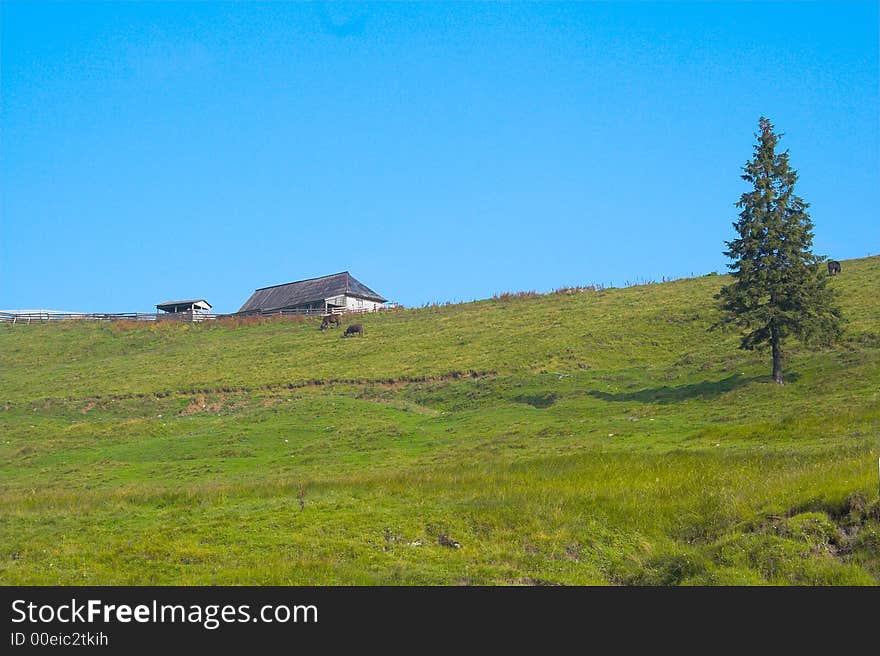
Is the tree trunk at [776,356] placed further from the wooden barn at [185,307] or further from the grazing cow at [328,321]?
the wooden barn at [185,307]

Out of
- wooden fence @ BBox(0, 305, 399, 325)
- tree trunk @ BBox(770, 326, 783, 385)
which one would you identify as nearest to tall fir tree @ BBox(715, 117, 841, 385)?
tree trunk @ BBox(770, 326, 783, 385)

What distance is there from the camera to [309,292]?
9938 cm

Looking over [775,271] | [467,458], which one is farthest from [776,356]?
[467,458]

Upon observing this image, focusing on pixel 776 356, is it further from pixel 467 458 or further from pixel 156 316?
pixel 156 316

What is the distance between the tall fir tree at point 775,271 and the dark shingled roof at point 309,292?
187 ft

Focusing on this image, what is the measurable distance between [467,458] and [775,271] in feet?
65.1

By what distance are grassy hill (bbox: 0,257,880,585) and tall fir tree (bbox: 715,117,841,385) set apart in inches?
79.2

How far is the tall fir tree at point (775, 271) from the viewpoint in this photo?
136 ft

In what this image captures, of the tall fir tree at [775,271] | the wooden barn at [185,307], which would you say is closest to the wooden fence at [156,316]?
the wooden barn at [185,307]

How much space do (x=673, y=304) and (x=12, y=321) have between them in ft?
212

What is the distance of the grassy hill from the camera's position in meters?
17.5
